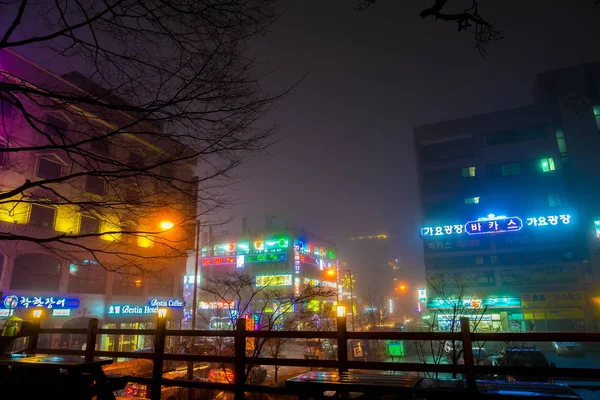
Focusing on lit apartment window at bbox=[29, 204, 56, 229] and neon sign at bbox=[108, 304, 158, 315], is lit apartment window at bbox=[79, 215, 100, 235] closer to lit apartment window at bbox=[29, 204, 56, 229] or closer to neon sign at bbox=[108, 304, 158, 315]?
lit apartment window at bbox=[29, 204, 56, 229]

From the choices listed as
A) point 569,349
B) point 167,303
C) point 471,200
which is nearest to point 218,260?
point 167,303

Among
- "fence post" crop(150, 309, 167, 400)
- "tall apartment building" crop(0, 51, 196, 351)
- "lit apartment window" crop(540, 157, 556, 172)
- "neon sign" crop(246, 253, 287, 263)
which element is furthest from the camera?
"neon sign" crop(246, 253, 287, 263)

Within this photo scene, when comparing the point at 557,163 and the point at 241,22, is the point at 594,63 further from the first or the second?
the point at 241,22

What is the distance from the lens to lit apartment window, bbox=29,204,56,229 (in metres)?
25.3

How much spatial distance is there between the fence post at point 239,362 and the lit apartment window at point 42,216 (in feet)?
84.6

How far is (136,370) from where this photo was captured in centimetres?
1608

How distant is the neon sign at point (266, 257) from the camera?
75275 millimetres

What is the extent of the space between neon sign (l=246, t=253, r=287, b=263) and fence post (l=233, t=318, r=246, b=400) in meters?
69.4

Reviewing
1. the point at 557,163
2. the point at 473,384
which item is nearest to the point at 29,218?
the point at 473,384

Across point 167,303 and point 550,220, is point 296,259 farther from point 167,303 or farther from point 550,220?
point 550,220

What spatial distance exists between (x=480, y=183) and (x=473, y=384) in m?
53.2

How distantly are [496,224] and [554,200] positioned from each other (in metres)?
8.51

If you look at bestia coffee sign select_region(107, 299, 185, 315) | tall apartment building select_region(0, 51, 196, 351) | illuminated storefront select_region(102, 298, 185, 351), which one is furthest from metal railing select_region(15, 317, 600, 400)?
illuminated storefront select_region(102, 298, 185, 351)

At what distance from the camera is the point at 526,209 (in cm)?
4775
